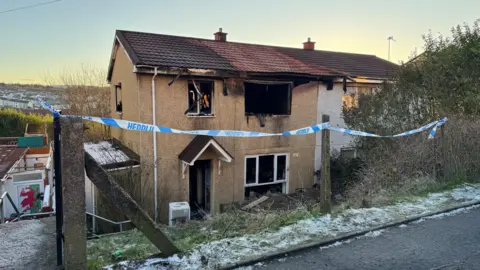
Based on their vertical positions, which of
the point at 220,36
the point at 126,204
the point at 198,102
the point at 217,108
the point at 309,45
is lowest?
the point at 126,204

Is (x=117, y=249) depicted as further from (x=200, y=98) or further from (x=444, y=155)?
(x=200, y=98)

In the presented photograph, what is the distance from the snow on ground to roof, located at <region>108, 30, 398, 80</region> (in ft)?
25.8

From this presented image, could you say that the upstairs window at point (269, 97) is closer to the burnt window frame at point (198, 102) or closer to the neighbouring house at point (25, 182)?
the burnt window frame at point (198, 102)

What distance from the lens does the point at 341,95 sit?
49.2 ft

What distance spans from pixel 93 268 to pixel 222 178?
9.24m

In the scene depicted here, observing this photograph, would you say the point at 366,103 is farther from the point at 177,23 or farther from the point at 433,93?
the point at 177,23

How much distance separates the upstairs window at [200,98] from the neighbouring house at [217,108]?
0.13ft

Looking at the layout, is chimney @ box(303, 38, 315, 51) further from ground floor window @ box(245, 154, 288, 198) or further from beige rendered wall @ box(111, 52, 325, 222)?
ground floor window @ box(245, 154, 288, 198)

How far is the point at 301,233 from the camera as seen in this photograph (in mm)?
4457

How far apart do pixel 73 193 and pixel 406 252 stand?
3.94 m

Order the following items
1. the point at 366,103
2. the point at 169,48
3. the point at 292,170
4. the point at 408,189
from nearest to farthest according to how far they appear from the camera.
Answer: the point at 408,189, the point at 366,103, the point at 169,48, the point at 292,170

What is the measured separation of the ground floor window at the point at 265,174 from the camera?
525 inches

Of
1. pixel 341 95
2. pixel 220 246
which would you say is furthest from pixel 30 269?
pixel 341 95

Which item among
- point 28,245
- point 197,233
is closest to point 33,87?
point 28,245
